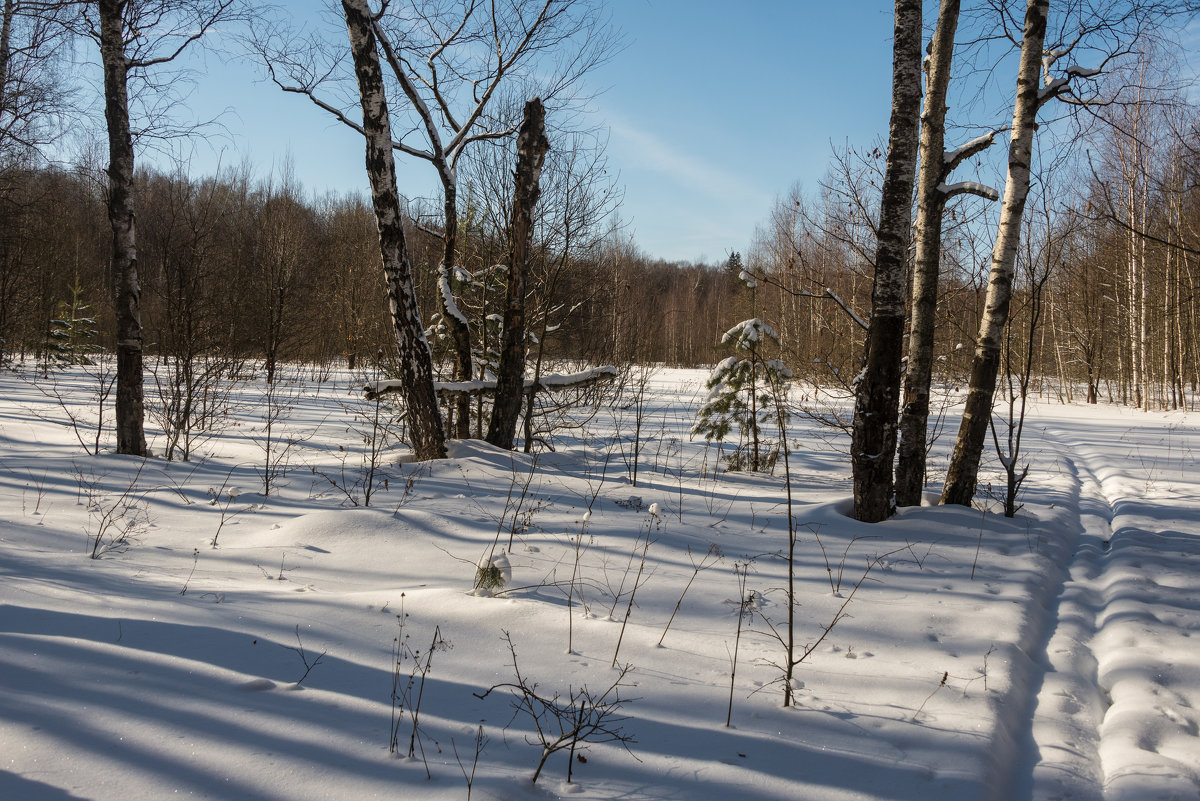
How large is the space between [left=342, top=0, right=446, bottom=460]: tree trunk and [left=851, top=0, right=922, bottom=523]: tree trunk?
4066 mm

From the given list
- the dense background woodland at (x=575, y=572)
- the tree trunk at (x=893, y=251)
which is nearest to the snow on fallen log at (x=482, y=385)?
the dense background woodland at (x=575, y=572)

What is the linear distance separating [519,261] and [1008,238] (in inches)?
178

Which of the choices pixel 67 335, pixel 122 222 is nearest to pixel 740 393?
pixel 122 222

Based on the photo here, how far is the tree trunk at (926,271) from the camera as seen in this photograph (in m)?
5.55

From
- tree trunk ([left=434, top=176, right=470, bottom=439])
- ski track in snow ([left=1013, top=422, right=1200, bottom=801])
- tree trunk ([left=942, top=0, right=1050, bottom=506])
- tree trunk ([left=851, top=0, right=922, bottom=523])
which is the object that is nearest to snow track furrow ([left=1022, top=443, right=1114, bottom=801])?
ski track in snow ([left=1013, top=422, right=1200, bottom=801])

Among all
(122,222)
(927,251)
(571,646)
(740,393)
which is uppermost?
(122,222)

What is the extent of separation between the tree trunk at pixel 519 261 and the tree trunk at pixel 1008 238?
14.2 feet

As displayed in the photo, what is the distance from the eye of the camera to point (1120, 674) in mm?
3004

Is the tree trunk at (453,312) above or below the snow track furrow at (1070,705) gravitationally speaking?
above

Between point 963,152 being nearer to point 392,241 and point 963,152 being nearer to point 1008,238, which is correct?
point 1008,238

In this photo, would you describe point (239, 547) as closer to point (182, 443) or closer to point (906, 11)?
point (182, 443)

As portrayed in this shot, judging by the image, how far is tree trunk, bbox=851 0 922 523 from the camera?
15.3ft

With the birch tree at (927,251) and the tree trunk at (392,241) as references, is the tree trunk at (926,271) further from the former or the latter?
the tree trunk at (392,241)

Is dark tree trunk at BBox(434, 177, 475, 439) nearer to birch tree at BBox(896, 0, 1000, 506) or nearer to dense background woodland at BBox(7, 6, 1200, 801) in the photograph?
dense background woodland at BBox(7, 6, 1200, 801)
